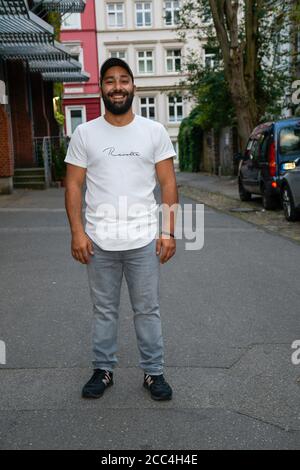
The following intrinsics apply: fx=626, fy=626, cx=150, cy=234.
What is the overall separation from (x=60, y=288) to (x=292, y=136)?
26.8ft

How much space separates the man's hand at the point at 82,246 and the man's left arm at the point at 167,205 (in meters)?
0.42

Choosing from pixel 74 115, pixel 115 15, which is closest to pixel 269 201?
pixel 74 115

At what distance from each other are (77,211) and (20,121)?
778 inches

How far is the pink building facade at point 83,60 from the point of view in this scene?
48.5m

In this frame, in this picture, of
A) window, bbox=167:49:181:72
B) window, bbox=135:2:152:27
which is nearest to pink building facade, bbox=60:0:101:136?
window, bbox=135:2:152:27

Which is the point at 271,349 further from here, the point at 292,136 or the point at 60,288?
the point at 292,136

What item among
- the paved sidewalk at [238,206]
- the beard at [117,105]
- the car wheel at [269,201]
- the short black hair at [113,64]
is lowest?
the paved sidewalk at [238,206]

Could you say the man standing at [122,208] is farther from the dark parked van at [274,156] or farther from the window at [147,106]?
the window at [147,106]

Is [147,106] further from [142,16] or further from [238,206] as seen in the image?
[238,206]

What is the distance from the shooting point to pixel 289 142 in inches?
528

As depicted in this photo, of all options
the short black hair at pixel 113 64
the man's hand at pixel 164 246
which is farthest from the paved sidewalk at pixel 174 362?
the short black hair at pixel 113 64
